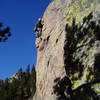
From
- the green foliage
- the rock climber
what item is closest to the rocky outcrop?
the rock climber

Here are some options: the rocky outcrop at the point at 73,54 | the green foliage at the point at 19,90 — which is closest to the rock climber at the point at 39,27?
the rocky outcrop at the point at 73,54

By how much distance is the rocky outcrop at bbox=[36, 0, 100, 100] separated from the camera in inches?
579

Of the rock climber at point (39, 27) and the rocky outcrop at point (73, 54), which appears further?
the rock climber at point (39, 27)

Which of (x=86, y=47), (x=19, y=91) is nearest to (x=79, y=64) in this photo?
(x=86, y=47)

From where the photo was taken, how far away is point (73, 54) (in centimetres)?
1573

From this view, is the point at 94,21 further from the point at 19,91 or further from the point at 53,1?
the point at 19,91

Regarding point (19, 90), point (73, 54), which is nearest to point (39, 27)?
point (73, 54)

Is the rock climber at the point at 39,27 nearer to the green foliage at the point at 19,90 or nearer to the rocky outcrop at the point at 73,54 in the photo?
the rocky outcrop at the point at 73,54

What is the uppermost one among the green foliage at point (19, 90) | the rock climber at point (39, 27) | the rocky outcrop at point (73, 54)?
the green foliage at point (19, 90)

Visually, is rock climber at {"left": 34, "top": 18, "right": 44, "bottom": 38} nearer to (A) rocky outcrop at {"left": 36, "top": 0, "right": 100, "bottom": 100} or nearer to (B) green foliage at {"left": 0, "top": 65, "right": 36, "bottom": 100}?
(A) rocky outcrop at {"left": 36, "top": 0, "right": 100, "bottom": 100}

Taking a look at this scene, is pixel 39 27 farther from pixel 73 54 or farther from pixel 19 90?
pixel 19 90

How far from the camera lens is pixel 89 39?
1527 centimetres

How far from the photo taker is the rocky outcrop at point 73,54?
14.7 m

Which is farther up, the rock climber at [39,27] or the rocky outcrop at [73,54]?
the rock climber at [39,27]
